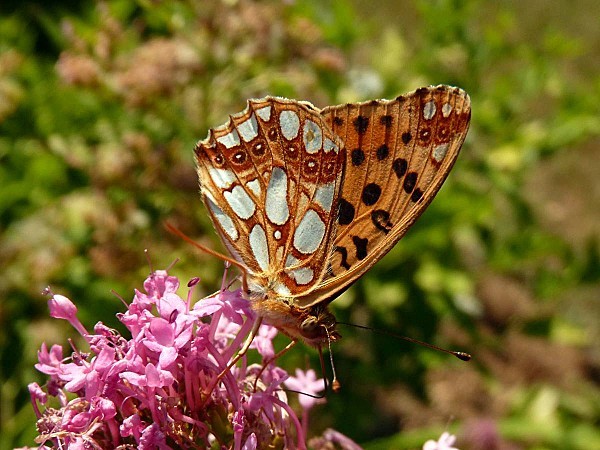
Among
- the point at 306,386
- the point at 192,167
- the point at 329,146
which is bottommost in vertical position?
the point at 306,386

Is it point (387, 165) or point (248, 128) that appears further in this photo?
point (248, 128)

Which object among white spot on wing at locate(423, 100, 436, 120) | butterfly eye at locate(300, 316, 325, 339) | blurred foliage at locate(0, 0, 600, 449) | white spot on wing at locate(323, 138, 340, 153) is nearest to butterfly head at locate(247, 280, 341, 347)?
butterfly eye at locate(300, 316, 325, 339)

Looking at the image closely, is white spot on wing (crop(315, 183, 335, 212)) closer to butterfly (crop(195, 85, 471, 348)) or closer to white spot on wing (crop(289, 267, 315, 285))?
butterfly (crop(195, 85, 471, 348))

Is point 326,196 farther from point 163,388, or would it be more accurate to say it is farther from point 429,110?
point 163,388

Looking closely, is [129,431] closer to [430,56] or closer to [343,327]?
[343,327]

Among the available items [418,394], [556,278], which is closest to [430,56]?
[556,278]

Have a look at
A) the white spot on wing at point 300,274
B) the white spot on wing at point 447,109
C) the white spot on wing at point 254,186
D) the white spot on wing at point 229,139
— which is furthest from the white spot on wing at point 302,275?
the white spot on wing at point 447,109

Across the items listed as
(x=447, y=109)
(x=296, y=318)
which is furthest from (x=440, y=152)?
(x=296, y=318)

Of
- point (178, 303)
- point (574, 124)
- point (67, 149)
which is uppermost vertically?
point (574, 124)
